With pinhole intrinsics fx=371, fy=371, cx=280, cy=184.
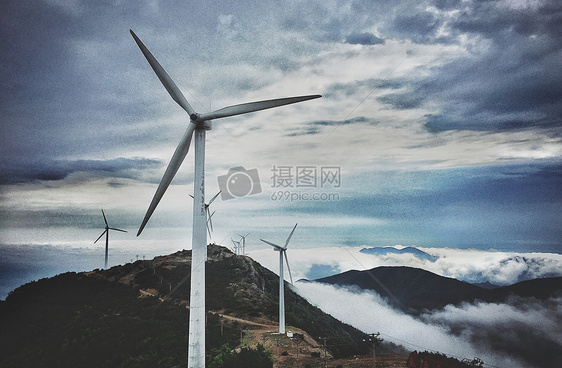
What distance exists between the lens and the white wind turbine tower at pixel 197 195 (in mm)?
24781

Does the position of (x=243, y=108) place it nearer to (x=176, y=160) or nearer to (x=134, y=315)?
(x=176, y=160)

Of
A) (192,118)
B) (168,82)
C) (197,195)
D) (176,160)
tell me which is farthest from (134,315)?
(192,118)

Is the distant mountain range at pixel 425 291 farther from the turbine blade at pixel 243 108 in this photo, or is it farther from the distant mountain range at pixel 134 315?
the turbine blade at pixel 243 108

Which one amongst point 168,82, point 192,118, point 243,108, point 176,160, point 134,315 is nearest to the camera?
point 192,118

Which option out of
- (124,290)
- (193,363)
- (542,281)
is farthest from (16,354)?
(542,281)

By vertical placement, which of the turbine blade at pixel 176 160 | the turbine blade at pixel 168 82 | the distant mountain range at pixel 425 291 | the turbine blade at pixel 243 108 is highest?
the turbine blade at pixel 168 82

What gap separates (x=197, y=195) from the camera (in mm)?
25375

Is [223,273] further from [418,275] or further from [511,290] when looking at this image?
[511,290]

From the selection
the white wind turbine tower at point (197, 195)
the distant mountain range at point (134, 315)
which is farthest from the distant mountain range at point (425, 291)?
the white wind turbine tower at point (197, 195)

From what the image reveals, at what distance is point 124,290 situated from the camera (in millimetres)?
82438

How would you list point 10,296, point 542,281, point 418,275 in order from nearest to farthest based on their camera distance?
point 10,296 → point 542,281 → point 418,275

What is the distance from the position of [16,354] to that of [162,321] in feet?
67.1

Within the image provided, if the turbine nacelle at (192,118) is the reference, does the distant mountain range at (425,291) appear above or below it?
below

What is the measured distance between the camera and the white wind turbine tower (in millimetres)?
24781
